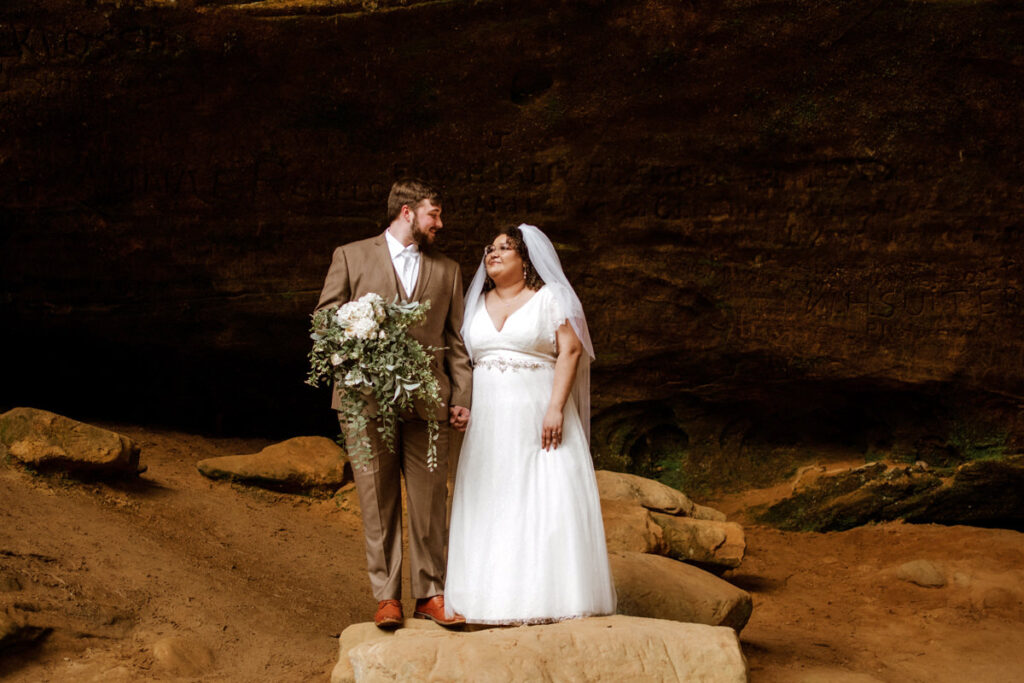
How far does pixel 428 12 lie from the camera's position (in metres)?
8.20

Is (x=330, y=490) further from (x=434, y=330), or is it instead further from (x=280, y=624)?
(x=434, y=330)

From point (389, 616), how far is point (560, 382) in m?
1.50

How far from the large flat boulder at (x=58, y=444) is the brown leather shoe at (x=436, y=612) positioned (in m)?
3.34

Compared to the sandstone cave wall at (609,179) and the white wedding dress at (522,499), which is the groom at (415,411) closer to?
the white wedding dress at (522,499)

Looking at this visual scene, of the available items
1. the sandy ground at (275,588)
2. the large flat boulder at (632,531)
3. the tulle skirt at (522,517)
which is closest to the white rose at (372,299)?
the tulle skirt at (522,517)

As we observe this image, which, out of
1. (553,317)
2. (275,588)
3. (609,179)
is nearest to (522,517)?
(553,317)

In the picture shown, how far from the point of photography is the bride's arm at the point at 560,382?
509 centimetres

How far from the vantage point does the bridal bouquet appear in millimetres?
4746

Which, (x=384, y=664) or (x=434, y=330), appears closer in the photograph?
(x=384, y=664)

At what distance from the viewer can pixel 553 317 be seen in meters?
5.22

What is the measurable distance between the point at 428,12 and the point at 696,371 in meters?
4.26

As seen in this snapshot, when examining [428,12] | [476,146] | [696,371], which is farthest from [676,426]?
[428,12]

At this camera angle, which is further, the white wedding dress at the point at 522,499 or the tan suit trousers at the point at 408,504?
the tan suit trousers at the point at 408,504

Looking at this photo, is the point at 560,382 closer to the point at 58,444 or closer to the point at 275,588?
the point at 275,588
